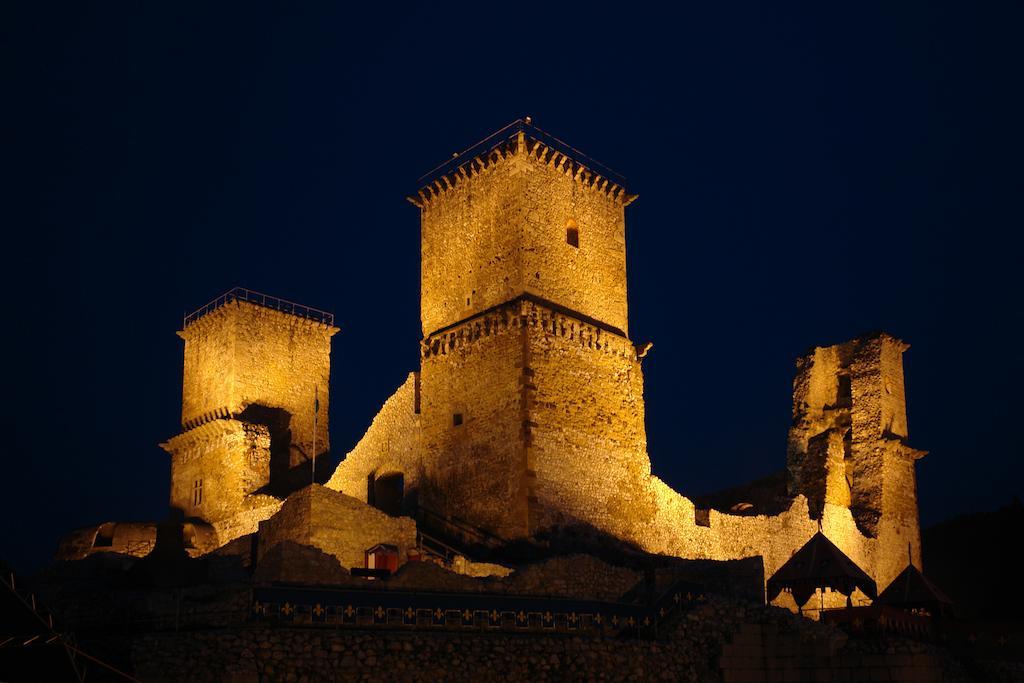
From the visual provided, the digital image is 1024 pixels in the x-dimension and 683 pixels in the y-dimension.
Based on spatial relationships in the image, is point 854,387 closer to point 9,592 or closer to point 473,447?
point 473,447

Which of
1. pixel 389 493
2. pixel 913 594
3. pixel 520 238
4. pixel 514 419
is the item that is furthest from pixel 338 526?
pixel 913 594

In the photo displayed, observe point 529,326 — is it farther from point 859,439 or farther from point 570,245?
point 859,439

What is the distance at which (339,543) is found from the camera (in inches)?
1024

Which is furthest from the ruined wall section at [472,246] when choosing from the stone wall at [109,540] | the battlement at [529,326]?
the stone wall at [109,540]

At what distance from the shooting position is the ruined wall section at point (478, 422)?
1180 inches

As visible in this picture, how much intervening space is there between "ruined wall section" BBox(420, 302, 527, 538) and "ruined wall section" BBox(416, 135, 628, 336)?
1.02m

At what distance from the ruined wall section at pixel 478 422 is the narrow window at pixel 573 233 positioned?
12.2 ft

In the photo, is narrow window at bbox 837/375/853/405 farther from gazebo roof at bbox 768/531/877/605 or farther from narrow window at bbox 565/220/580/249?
gazebo roof at bbox 768/531/877/605

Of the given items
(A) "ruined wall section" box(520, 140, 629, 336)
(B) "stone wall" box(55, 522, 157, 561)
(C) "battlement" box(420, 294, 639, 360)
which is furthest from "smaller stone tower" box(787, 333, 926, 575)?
(B) "stone wall" box(55, 522, 157, 561)

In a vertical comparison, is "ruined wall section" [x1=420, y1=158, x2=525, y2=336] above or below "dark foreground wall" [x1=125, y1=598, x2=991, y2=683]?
above

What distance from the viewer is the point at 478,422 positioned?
31.4m

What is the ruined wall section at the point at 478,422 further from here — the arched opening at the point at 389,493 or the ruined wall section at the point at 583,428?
the arched opening at the point at 389,493

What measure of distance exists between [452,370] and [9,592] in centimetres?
1794

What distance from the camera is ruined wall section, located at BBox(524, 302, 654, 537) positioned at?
3009cm
